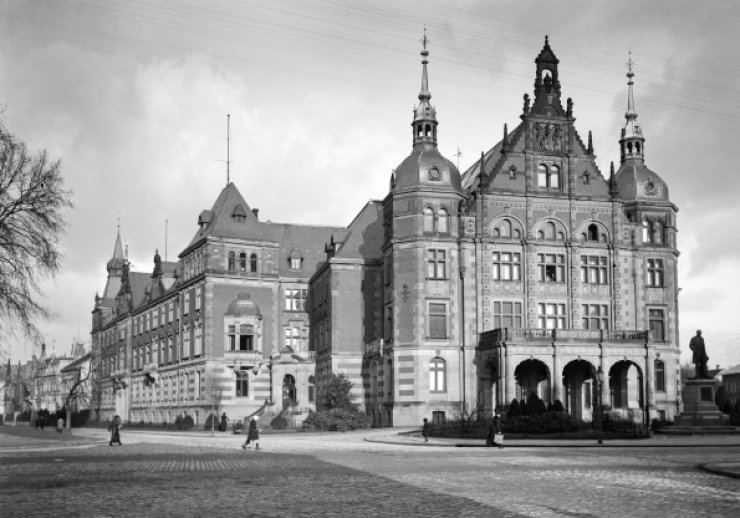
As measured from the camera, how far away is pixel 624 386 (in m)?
64.3

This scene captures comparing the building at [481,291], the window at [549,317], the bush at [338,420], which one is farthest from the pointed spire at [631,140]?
the bush at [338,420]

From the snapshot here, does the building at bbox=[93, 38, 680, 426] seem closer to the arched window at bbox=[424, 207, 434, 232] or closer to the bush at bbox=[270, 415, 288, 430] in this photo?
the arched window at bbox=[424, 207, 434, 232]

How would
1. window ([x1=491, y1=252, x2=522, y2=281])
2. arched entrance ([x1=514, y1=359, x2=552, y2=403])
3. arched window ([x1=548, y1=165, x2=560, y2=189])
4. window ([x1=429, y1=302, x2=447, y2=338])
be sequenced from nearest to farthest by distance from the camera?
window ([x1=429, y1=302, x2=447, y2=338])
arched entrance ([x1=514, y1=359, x2=552, y2=403])
window ([x1=491, y1=252, x2=522, y2=281])
arched window ([x1=548, y1=165, x2=560, y2=189])

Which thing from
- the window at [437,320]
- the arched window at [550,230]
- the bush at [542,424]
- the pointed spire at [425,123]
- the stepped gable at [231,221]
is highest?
the pointed spire at [425,123]

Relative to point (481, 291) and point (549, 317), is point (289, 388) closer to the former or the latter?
point (481, 291)

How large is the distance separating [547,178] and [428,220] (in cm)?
954

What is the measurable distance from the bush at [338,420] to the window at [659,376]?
2053cm

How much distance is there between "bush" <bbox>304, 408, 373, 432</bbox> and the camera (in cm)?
6197

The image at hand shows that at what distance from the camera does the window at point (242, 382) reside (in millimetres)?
76000

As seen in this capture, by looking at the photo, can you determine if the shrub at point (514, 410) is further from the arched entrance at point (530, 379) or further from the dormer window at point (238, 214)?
the dormer window at point (238, 214)

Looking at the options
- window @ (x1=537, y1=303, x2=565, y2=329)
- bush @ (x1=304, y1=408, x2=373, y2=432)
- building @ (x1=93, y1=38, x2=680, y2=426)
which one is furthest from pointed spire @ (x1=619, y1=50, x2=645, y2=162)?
bush @ (x1=304, y1=408, x2=373, y2=432)

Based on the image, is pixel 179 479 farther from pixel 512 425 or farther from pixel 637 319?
pixel 637 319

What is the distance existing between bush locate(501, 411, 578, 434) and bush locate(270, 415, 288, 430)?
72.2 ft

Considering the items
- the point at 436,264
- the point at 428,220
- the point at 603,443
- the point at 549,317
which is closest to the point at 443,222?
the point at 428,220
